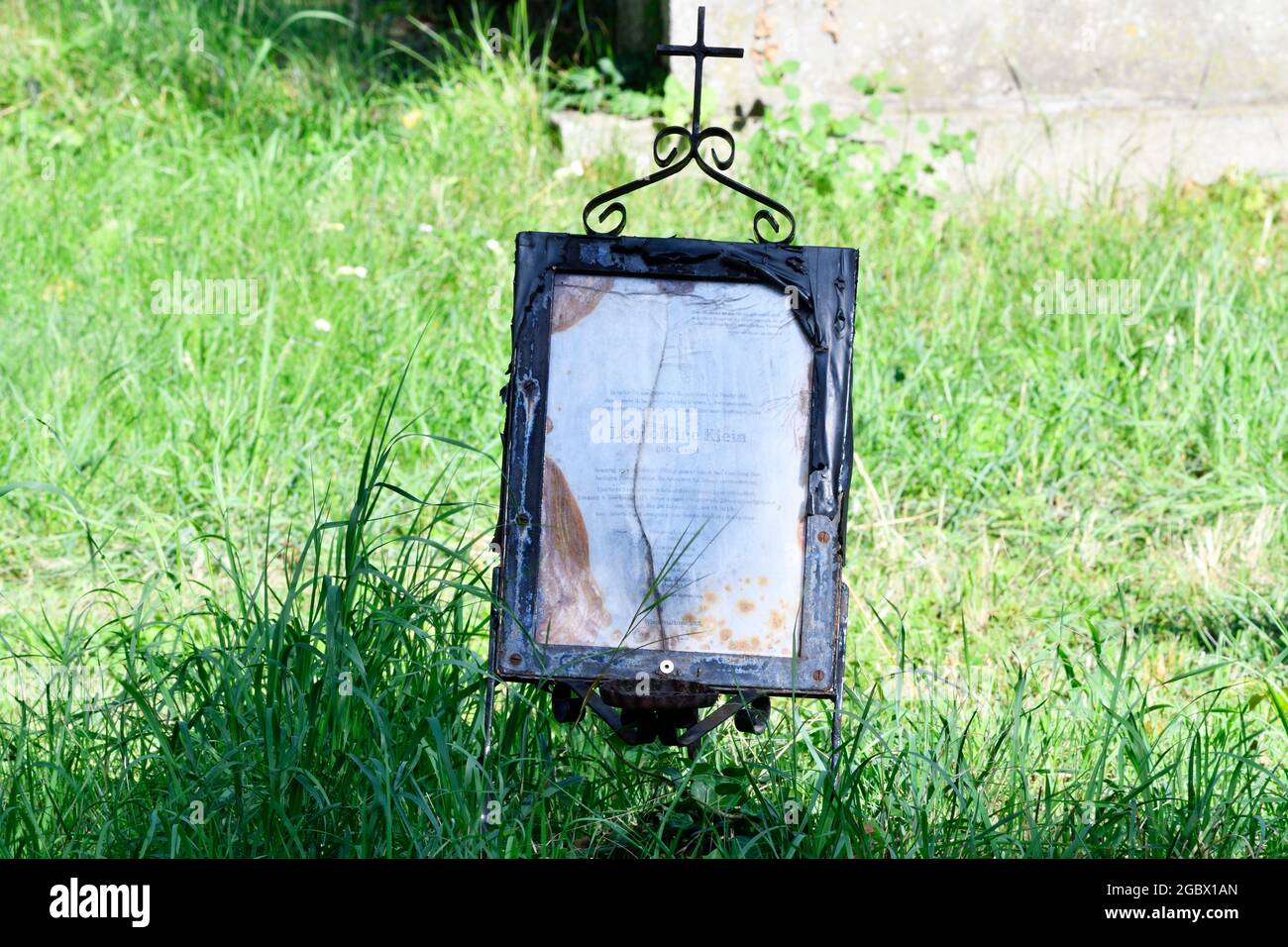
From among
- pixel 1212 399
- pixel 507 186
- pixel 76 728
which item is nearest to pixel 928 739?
pixel 76 728

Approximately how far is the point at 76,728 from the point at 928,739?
1.56 metres

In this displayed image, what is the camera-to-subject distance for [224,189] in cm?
567

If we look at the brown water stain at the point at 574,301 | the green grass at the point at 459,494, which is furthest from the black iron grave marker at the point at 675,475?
the green grass at the point at 459,494

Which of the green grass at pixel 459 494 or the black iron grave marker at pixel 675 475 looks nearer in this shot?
the black iron grave marker at pixel 675 475

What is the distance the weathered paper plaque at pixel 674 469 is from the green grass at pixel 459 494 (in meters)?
0.25

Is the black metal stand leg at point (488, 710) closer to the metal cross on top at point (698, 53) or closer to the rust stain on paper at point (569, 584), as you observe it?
the rust stain on paper at point (569, 584)

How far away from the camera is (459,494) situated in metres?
4.14

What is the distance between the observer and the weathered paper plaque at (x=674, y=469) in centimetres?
244

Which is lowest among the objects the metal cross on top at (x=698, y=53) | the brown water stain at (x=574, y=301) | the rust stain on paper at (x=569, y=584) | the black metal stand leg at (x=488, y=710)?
the black metal stand leg at (x=488, y=710)

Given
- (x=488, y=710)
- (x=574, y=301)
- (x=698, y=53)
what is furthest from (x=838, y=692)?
(x=698, y=53)

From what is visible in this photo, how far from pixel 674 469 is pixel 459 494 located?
5.84ft

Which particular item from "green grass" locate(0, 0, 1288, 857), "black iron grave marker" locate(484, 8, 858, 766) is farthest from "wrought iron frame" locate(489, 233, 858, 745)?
"green grass" locate(0, 0, 1288, 857)

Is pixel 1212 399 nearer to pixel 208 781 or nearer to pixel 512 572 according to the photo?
pixel 512 572
